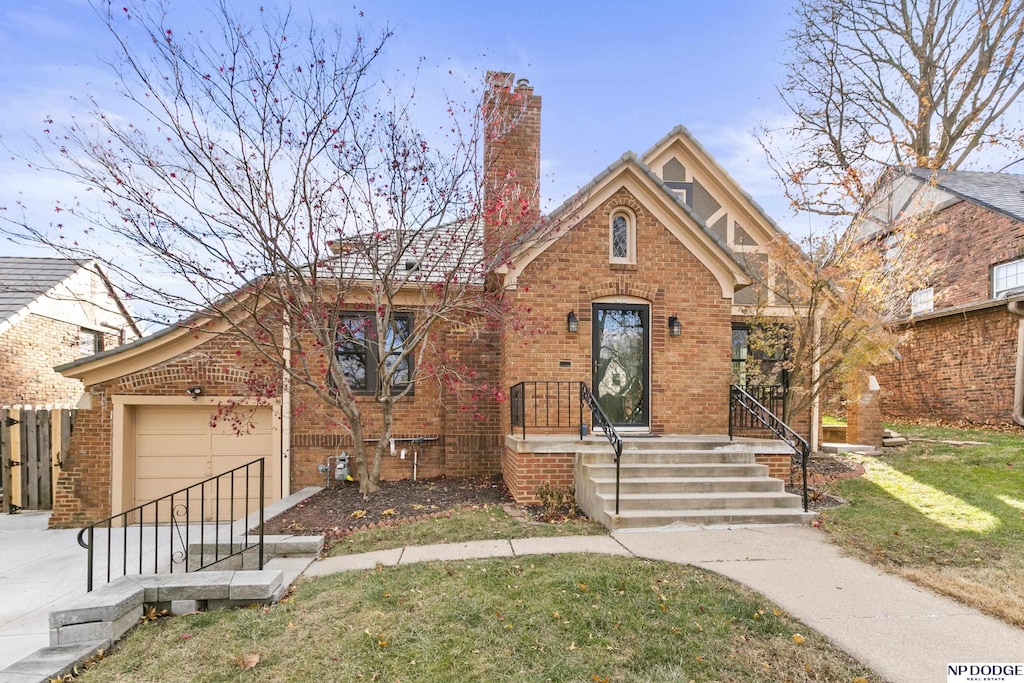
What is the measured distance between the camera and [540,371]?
824cm

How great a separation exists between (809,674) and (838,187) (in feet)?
35.6

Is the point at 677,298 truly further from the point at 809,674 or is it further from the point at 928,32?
the point at 928,32

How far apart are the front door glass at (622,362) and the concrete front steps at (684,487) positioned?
89cm

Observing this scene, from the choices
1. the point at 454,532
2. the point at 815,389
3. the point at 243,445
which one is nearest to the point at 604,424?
the point at 454,532

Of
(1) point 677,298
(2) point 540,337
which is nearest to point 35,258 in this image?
(2) point 540,337

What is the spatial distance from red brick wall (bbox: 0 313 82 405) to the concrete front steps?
1109 cm

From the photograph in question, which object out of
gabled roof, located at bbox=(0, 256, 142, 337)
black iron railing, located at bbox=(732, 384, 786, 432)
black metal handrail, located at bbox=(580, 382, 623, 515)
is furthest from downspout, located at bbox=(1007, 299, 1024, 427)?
gabled roof, located at bbox=(0, 256, 142, 337)

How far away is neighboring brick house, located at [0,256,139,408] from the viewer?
36.6 feet

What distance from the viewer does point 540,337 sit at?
8.29 m

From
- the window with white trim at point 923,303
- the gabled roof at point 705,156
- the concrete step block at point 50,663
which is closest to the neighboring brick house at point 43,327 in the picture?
the concrete step block at point 50,663

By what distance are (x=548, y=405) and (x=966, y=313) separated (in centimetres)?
1330

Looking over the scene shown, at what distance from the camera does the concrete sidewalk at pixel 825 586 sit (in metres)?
3.25

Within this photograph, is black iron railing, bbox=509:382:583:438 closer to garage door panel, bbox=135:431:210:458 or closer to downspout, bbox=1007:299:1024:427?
garage door panel, bbox=135:431:210:458

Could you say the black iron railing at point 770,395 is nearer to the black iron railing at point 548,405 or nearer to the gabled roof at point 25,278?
the black iron railing at point 548,405
